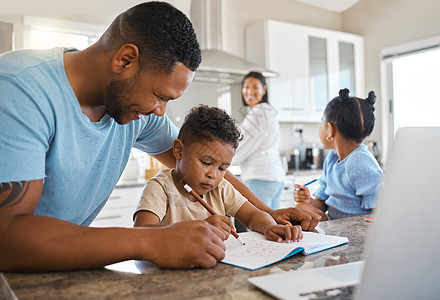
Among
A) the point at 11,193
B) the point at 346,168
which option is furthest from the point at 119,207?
the point at 11,193

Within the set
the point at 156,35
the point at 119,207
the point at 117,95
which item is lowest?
the point at 119,207

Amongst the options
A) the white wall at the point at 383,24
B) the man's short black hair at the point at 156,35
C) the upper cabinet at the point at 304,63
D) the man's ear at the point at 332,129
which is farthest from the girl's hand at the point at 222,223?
the white wall at the point at 383,24

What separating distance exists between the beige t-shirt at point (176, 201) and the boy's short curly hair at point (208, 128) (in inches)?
5.4

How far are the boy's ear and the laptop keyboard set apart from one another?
2.46 ft

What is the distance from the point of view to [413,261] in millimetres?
476

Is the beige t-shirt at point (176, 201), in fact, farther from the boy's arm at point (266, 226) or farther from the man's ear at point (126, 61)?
the man's ear at point (126, 61)

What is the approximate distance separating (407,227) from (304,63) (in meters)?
3.75

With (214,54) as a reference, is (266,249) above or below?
below

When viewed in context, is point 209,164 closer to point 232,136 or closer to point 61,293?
point 232,136

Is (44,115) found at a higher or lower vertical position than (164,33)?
lower

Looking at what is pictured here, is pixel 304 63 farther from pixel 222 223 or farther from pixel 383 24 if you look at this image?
pixel 222 223

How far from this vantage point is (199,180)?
1.17m

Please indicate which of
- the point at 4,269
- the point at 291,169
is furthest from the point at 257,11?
the point at 4,269

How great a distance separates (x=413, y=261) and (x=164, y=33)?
0.64m
